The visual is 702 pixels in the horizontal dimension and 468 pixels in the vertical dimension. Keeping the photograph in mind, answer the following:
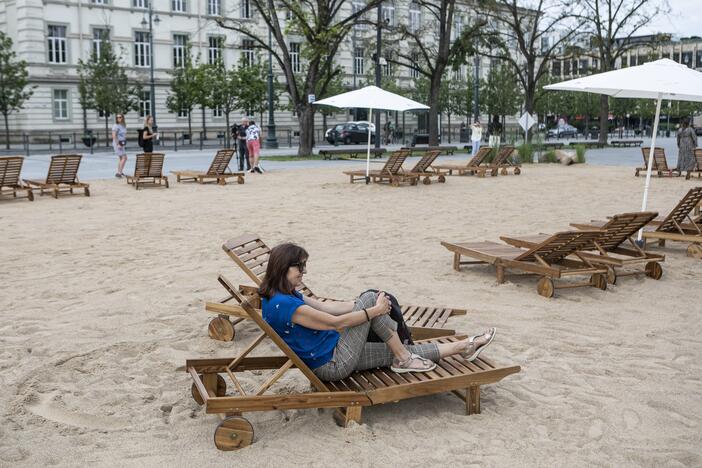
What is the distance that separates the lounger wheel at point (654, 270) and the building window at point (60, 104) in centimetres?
4483

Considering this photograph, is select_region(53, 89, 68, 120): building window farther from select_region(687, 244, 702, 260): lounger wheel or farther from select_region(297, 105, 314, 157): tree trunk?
select_region(687, 244, 702, 260): lounger wheel

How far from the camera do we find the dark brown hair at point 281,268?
175 inches

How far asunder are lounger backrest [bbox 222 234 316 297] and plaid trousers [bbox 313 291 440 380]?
5.31 feet

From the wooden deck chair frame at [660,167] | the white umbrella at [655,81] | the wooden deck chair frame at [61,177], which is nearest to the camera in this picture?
the white umbrella at [655,81]

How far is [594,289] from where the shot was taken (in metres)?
8.09

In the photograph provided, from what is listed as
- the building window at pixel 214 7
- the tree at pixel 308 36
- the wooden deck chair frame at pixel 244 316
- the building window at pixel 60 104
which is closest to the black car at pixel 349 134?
the tree at pixel 308 36

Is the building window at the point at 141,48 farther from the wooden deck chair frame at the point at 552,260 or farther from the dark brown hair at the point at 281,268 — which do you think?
the dark brown hair at the point at 281,268

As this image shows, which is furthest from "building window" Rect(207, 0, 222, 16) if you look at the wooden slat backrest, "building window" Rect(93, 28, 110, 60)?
the wooden slat backrest

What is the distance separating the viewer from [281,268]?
443 cm

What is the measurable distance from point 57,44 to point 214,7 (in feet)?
39.0

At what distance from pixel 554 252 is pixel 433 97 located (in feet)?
88.5

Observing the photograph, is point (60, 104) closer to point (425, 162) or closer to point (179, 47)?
point (179, 47)

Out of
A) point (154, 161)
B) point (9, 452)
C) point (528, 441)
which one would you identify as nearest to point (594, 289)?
point (528, 441)

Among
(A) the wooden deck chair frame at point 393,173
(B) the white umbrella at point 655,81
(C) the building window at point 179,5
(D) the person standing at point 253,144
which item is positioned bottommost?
(A) the wooden deck chair frame at point 393,173
